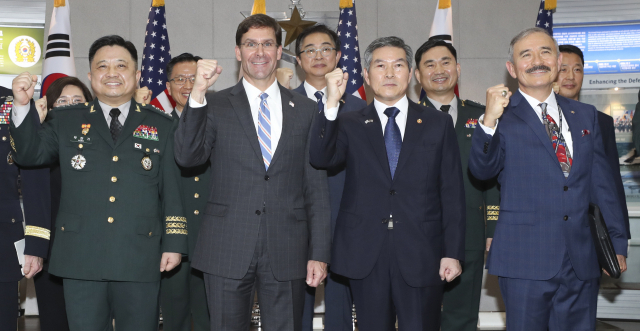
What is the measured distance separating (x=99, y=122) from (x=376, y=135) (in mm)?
1371

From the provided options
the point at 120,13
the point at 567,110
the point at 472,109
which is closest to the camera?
the point at 567,110

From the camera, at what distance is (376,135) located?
2699 millimetres

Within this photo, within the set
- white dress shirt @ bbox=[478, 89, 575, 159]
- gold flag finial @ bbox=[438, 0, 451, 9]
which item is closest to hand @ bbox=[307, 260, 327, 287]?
white dress shirt @ bbox=[478, 89, 575, 159]

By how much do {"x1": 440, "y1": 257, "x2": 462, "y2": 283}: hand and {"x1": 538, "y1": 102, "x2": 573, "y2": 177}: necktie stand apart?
650 millimetres

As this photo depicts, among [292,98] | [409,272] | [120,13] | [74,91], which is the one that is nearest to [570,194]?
[409,272]

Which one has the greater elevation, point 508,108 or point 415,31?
point 415,31

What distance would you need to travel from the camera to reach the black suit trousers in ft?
8.39

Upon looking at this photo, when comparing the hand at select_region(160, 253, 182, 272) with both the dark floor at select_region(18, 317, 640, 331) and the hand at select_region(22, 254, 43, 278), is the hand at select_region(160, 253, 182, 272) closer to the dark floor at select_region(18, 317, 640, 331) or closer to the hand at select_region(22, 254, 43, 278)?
the hand at select_region(22, 254, 43, 278)

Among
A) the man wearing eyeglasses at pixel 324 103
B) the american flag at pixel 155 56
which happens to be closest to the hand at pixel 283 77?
the man wearing eyeglasses at pixel 324 103

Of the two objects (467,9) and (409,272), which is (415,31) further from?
(409,272)

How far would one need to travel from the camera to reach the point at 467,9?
5340 millimetres

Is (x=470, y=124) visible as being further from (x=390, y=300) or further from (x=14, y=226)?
(x=14, y=226)

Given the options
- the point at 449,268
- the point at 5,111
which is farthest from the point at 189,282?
the point at 449,268

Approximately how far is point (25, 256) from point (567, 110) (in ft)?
9.22
